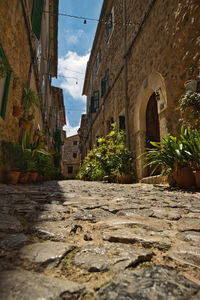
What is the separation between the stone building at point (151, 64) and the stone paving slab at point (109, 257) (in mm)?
3560

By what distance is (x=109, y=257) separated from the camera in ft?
2.36

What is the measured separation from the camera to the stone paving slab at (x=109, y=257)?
0.65 meters

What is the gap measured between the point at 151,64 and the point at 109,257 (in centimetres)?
532

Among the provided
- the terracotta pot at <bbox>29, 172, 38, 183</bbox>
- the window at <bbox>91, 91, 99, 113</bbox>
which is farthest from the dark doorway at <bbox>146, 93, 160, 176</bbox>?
the window at <bbox>91, 91, 99, 113</bbox>

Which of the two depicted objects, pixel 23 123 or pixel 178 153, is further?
pixel 23 123

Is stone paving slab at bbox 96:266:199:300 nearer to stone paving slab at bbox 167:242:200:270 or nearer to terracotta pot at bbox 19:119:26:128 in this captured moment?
stone paving slab at bbox 167:242:200:270

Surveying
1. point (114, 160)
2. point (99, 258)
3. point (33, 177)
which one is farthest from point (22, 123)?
point (99, 258)

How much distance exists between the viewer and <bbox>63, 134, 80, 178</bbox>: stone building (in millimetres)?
27156

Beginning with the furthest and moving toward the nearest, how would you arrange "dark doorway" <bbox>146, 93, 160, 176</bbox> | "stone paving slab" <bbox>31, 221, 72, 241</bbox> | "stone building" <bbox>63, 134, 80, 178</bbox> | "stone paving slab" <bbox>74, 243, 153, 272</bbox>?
1. "stone building" <bbox>63, 134, 80, 178</bbox>
2. "dark doorway" <bbox>146, 93, 160, 176</bbox>
3. "stone paving slab" <bbox>31, 221, 72, 241</bbox>
4. "stone paving slab" <bbox>74, 243, 153, 272</bbox>

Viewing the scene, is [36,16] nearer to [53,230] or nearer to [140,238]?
[53,230]

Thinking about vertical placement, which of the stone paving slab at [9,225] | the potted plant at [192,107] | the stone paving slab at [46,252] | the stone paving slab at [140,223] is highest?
the potted plant at [192,107]

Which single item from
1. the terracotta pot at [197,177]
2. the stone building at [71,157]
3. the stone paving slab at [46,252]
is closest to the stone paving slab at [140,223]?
the stone paving slab at [46,252]

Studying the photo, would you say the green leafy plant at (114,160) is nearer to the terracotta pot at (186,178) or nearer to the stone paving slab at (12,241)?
the terracotta pot at (186,178)

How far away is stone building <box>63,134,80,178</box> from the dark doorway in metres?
21.3
